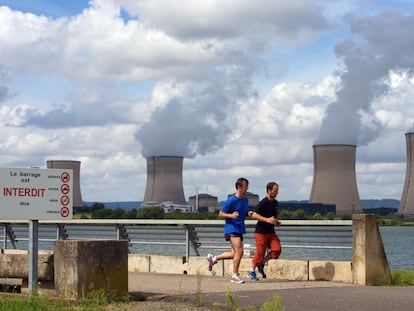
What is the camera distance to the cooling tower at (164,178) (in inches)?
3423

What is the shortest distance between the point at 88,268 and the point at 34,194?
942 millimetres

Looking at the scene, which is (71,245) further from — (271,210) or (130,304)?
(271,210)

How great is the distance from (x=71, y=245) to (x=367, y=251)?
4179 millimetres

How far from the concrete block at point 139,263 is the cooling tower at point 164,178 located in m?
71.8

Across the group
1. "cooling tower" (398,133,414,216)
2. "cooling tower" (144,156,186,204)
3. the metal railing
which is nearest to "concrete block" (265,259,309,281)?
the metal railing

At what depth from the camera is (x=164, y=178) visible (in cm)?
8900

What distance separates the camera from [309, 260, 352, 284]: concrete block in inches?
453

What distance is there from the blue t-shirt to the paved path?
0.71m

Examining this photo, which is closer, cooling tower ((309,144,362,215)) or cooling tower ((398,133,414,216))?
cooling tower ((309,144,362,215))

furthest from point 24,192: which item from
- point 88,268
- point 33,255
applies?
point 88,268

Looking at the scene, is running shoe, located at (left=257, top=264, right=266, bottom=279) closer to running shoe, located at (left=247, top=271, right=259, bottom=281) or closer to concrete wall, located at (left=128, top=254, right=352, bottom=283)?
running shoe, located at (left=247, top=271, right=259, bottom=281)

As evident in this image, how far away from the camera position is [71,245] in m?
8.92

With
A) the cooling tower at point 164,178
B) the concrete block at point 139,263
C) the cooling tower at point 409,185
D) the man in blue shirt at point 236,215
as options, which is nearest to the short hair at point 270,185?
the man in blue shirt at point 236,215

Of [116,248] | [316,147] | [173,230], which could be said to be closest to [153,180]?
[316,147]
